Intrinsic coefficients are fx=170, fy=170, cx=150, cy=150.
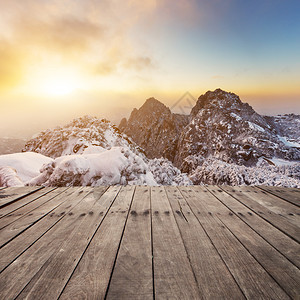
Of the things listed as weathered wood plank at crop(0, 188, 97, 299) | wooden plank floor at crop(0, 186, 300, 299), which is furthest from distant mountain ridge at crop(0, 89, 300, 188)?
weathered wood plank at crop(0, 188, 97, 299)

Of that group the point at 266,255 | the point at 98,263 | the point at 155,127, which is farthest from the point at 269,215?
the point at 155,127

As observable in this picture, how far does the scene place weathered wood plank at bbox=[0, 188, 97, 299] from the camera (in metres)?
1.12

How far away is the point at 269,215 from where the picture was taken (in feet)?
7.08

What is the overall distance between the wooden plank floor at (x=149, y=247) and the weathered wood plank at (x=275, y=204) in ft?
0.05

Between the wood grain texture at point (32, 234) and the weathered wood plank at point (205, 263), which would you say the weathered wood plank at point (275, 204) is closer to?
the weathered wood plank at point (205, 263)

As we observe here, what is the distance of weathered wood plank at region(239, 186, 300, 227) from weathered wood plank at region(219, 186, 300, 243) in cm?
7

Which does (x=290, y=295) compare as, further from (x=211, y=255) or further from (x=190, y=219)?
(x=190, y=219)

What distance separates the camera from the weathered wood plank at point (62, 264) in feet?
3.51

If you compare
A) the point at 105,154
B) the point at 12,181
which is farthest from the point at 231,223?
the point at 12,181

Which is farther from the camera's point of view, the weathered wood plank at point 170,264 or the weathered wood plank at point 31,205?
the weathered wood plank at point 31,205

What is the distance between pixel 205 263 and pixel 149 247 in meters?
0.47

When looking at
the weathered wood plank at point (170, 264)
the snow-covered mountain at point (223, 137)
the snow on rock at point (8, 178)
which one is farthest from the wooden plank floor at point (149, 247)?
the snow-covered mountain at point (223, 137)

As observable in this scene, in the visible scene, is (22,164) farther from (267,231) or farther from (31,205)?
(267,231)

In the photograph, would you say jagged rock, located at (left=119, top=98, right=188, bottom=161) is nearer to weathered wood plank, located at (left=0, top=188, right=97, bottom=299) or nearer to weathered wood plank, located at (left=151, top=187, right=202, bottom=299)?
weathered wood plank, located at (left=151, top=187, right=202, bottom=299)
